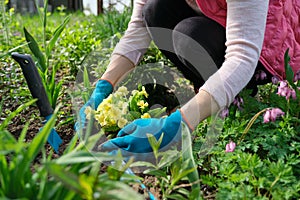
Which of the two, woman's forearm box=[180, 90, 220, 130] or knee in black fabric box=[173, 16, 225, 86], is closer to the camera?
woman's forearm box=[180, 90, 220, 130]

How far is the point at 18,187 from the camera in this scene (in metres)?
0.96

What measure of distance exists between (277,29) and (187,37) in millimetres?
334

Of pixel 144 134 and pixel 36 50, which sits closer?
pixel 144 134

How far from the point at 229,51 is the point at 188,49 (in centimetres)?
25

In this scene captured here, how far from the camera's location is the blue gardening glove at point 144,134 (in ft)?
4.67

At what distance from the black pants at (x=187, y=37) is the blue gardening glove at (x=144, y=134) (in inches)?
15.0

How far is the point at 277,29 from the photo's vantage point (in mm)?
1652

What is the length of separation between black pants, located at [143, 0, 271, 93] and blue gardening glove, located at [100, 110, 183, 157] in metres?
0.38

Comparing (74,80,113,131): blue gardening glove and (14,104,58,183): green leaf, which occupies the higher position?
(14,104,58,183): green leaf

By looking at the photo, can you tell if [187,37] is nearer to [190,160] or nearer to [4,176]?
[190,160]

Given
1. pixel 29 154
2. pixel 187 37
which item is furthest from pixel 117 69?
pixel 29 154

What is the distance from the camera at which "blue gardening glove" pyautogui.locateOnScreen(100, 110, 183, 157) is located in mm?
1425

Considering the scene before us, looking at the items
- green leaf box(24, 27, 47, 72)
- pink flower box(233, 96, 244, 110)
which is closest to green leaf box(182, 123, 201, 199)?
pink flower box(233, 96, 244, 110)

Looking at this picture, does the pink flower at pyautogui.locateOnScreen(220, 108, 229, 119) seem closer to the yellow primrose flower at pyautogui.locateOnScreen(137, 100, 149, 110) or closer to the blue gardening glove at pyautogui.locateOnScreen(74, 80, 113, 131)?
the yellow primrose flower at pyautogui.locateOnScreen(137, 100, 149, 110)
